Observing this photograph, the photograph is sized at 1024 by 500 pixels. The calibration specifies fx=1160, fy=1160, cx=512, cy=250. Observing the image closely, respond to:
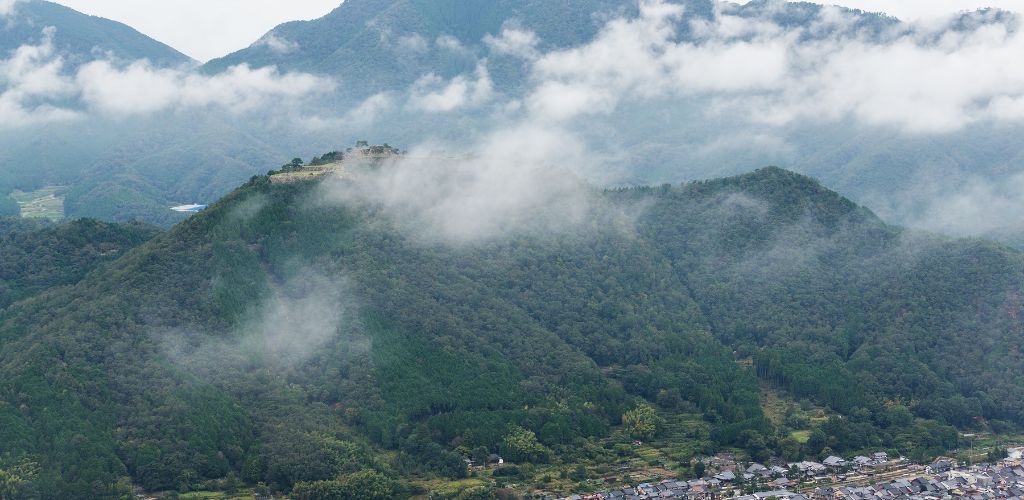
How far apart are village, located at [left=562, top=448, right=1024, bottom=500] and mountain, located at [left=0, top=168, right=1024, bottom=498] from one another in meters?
2.70

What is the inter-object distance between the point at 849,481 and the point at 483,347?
2869 centimetres

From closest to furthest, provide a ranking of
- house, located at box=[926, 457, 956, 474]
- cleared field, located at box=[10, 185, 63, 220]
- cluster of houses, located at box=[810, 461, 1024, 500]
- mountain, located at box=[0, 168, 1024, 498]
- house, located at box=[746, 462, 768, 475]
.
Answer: cluster of houses, located at box=[810, 461, 1024, 500], mountain, located at box=[0, 168, 1024, 498], house, located at box=[926, 457, 956, 474], house, located at box=[746, 462, 768, 475], cleared field, located at box=[10, 185, 63, 220]

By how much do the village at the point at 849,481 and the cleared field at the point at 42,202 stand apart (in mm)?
117575

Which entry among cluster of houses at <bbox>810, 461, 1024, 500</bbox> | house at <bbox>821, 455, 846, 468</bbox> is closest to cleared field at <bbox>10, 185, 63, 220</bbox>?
house at <bbox>821, 455, 846, 468</bbox>

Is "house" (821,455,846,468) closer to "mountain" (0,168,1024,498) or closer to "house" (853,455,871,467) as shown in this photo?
"house" (853,455,871,467)

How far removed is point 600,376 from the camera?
88000 millimetres

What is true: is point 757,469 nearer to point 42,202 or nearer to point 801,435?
point 801,435

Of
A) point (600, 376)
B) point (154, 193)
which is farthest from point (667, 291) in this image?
point (154, 193)

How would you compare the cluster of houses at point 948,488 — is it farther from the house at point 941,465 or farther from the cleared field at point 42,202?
the cleared field at point 42,202

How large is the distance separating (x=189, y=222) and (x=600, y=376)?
116 feet

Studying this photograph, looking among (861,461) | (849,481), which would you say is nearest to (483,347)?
(861,461)

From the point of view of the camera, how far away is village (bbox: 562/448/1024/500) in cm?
6925

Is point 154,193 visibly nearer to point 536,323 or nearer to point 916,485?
point 536,323

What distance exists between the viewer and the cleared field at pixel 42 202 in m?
166
